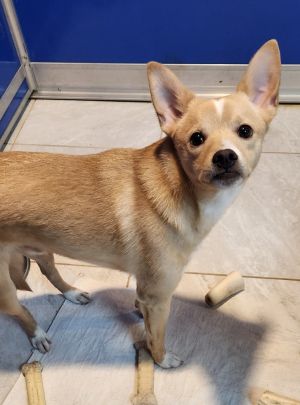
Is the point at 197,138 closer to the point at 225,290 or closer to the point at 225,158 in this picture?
the point at 225,158

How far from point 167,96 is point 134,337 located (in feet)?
3.11

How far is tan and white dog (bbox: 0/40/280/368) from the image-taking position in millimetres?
1125

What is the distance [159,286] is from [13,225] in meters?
0.47

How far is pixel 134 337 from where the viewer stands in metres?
1.62

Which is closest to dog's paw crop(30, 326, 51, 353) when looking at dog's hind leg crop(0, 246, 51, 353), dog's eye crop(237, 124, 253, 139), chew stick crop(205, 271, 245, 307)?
dog's hind leg crop(0, 246, 51, 353)

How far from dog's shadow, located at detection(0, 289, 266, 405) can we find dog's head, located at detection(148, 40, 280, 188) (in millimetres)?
741

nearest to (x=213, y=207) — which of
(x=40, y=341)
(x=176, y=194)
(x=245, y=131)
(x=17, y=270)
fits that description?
(x=176, y=194)

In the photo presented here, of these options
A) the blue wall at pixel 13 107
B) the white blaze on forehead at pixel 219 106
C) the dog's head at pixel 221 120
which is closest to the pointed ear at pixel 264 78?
the dog's head at pixel 221 120

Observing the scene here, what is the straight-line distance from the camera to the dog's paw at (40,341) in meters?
1.59

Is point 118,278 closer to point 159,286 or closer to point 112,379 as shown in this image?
point 112,379

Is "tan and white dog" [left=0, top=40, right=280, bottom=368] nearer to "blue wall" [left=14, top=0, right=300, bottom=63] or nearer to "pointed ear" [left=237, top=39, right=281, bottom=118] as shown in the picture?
"pointed ear" [left=237, top=39, right=281, bottom=118]

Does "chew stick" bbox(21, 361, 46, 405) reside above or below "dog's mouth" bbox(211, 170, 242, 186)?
below

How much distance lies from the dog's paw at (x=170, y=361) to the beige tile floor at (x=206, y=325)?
0.11 feet

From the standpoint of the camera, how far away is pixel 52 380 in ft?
5.01
